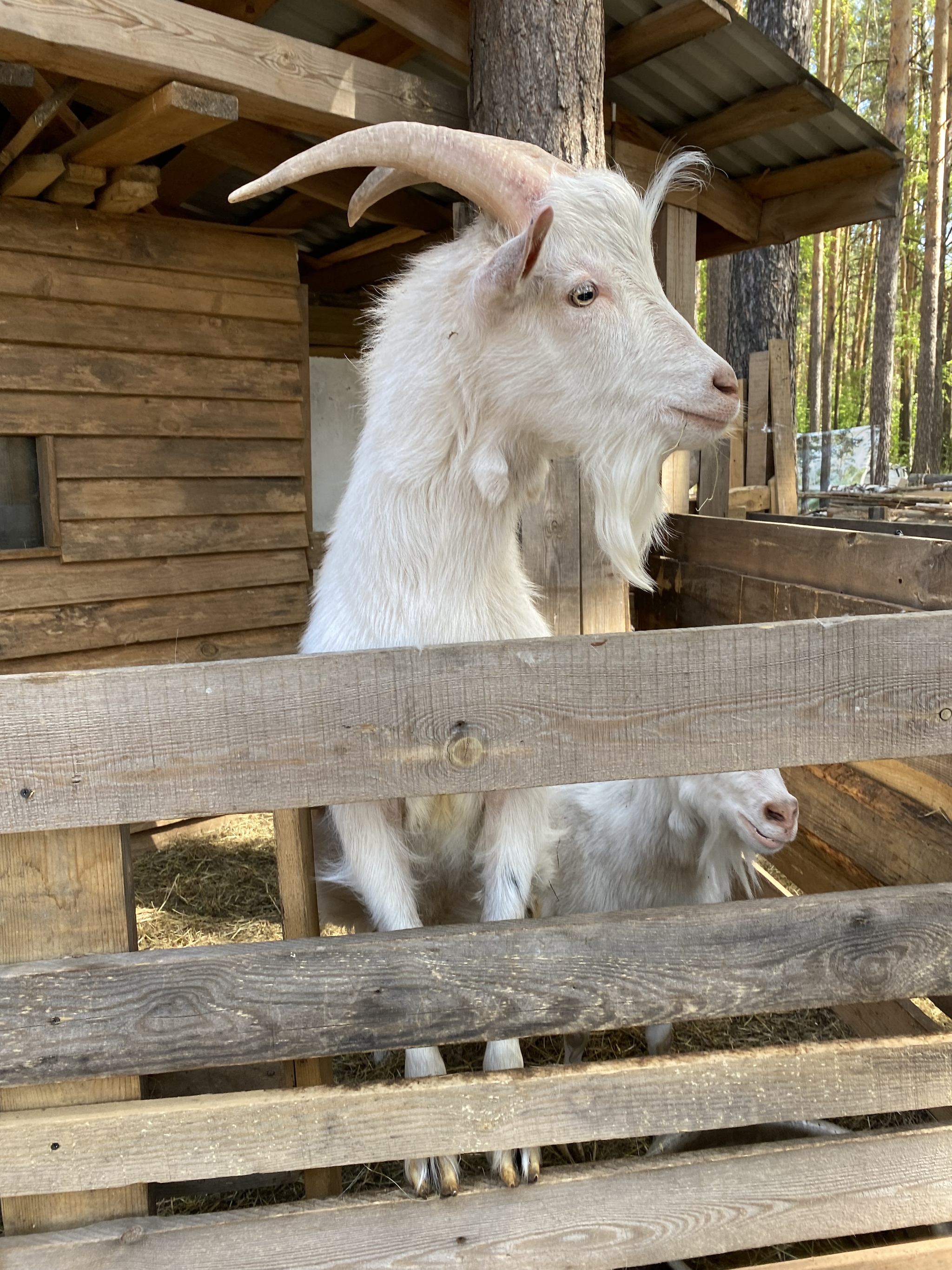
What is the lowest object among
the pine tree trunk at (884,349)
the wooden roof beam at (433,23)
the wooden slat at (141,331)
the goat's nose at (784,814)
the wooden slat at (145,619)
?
the goat's nose at (784,814)

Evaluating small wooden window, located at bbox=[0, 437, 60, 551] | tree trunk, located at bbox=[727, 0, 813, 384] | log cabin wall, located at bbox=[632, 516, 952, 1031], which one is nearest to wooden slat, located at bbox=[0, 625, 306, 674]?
small wooden window, located at bbox=[0, 437, 60, 551]

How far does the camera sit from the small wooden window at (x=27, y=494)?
4242mm

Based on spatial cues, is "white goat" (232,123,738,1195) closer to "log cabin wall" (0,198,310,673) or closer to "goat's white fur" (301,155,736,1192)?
"goat's white fur" (301,155,736,1192)

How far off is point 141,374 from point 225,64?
1919mm

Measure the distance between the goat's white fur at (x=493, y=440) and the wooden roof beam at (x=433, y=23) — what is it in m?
1.74

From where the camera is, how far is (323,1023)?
4.74 feet

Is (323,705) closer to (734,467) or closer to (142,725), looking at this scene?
(142,725)

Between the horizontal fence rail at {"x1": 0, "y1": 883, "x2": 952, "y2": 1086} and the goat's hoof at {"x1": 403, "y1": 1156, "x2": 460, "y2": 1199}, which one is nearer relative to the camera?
the horizontal fence rail at {"x1": 0, "y1": 883, "x2": 952, "y2": 1086}

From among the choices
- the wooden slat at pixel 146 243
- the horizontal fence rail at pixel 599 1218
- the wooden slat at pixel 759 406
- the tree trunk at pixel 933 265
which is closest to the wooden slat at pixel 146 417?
the wooden slat at pixel 146 243

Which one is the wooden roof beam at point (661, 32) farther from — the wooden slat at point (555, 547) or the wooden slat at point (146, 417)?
the wooden slat at point (146, 417)

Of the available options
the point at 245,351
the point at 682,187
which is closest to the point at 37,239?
the point at 245,351

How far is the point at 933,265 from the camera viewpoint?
1748cm

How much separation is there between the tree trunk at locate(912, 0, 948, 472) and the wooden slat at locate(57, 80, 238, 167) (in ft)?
58.2

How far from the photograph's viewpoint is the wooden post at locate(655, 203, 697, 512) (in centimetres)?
402
